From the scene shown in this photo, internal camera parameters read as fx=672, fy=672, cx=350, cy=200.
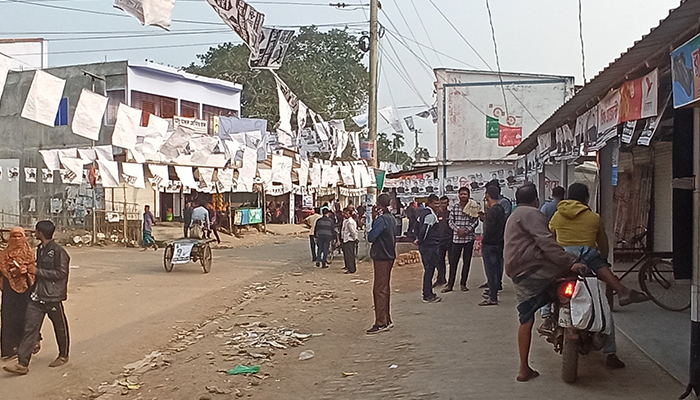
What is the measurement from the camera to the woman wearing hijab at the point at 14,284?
766cm

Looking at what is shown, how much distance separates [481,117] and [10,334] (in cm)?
2191

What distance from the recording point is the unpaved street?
6316mm

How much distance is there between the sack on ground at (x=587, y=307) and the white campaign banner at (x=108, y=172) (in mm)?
18712

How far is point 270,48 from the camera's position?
41.0 ft

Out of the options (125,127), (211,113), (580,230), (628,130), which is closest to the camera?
(580,230)

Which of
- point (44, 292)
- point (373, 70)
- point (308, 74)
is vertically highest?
point (308, 74)

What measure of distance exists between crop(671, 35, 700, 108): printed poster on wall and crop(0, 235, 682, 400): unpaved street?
2.45 meters

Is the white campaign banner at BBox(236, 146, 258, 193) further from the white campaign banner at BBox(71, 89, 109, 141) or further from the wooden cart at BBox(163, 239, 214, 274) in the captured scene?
the white campaign banner at BBox(71, 89, 109, 141)

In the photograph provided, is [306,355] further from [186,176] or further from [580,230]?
[186,176]

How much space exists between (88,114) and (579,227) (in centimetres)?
1130

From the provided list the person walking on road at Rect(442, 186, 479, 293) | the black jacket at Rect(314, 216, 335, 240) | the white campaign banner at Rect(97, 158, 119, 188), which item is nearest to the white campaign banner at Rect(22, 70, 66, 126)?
the person walking on road at Rect(442, 186, 479, 293)

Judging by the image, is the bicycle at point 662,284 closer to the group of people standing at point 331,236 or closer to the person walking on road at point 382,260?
the person walking on road at point 382,260

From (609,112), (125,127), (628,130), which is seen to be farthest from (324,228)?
(628,130)

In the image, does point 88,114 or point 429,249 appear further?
point 88,114
